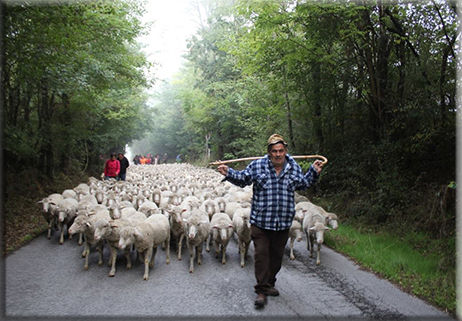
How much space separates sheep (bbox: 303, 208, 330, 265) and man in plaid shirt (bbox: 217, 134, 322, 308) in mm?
1959

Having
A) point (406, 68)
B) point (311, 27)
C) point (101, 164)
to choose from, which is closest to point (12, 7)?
point (311, 27)

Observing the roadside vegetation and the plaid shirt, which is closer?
the plaid shirt

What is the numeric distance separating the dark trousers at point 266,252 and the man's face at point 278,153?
103cm

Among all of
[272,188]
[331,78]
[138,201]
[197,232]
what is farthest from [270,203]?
[331,78]

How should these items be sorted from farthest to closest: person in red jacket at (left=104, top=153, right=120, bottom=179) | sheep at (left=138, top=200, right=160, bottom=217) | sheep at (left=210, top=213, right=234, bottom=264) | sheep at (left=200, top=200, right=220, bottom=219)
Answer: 1. person in red jacket at (left=104, top=153, right=120, bottom=179)
2. sheep at (left=200, top=200, right=220, bottom=219)
3. sheep at (left=138, top=200, right=160, bottom=217)
4. sheep at (left=210, top=213, right=234, bottom=264)

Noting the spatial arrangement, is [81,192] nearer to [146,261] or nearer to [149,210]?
[149,210]

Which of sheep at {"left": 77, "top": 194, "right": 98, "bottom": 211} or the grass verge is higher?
sheep at {"left": 77, "top": 194, "right": 98, "bottom": 211}

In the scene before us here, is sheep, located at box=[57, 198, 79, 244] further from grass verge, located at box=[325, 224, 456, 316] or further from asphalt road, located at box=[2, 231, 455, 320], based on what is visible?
grass verge, located at box=[325, 224, 456, 316]

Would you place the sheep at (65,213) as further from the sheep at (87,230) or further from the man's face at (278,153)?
the man's face at (278,153)

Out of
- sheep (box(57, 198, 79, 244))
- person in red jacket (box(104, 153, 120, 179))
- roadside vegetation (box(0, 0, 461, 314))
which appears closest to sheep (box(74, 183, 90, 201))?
roadside vegetation (box(0, 0, 461, 314))

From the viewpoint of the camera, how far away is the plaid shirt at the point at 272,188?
4684 millimetres

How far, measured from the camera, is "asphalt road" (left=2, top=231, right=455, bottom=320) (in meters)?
4.40

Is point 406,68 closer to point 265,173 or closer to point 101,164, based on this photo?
point 265,173

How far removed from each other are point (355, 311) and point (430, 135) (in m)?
5.19
